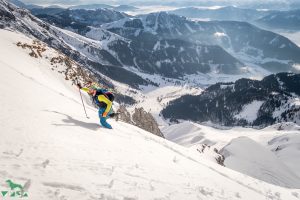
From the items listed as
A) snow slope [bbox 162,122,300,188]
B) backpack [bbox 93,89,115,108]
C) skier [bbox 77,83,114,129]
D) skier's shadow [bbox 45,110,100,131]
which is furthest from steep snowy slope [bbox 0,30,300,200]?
snow slope [bbox 162,122,300,188]

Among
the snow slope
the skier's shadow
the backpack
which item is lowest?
the snow slope

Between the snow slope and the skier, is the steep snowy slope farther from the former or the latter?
the snow slope

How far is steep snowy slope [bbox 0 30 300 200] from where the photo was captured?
11.5m

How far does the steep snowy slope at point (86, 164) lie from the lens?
11539 millimetres

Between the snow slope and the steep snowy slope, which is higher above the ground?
the steep snowy slope

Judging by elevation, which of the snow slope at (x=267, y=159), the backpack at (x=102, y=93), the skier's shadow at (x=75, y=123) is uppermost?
the backpack at (x=102, y=93)

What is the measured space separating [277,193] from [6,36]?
5224cm

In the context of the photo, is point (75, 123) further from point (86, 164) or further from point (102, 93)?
point (86, 164)

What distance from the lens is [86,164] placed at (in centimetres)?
1370

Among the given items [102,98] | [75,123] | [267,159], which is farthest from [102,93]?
[267,159]

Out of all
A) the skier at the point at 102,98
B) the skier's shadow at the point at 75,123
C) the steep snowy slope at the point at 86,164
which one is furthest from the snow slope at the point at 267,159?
the skier's shadow at the point at 75,123

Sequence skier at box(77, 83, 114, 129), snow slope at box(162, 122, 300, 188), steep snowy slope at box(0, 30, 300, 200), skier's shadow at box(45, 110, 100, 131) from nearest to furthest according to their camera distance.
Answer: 1. steep snowy slope at box(0, 30, 300, 200)
2. skier's shadow at box(45, 110, 100, 131)
3. skier at box(77, 83, 114, 129)
4. snow slope at box(162, 122, 300, 188)

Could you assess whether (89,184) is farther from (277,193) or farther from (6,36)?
(6,36)

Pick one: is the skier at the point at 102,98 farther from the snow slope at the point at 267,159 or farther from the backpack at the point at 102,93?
the snow slope at the point at 267,159
